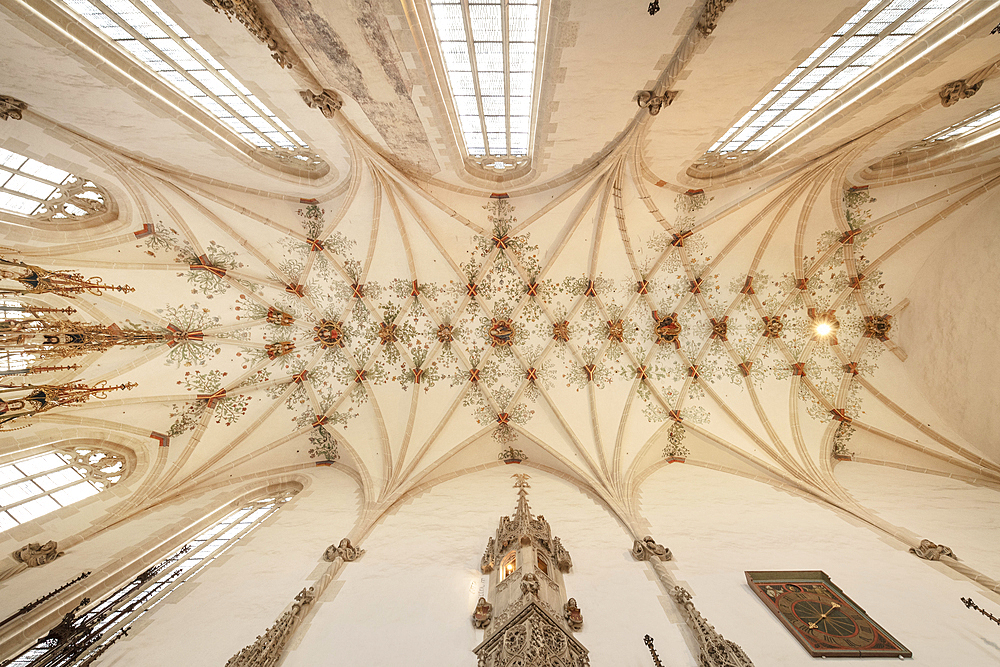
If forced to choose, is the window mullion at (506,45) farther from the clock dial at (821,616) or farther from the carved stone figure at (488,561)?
the clock dial at (821,616)

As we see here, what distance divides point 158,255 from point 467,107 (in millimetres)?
8627

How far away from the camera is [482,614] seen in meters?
6.01

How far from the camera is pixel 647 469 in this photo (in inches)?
450

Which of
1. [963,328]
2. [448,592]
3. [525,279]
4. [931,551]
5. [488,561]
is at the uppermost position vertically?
[525,279]

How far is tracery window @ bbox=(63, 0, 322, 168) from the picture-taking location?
5664 millimetres

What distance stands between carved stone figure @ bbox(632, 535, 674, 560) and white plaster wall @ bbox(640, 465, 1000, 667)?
0.23 metres

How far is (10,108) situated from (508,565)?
1073cm

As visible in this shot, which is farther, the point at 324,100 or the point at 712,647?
the point at 324,100

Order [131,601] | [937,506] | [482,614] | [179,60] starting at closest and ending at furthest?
[482,614], [179,60], [131,601], [937,506]

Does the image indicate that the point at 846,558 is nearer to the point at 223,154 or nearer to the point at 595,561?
the point at 595,561

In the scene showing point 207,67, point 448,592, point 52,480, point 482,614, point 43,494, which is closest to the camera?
point 482,614

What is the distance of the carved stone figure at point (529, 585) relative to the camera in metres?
5.66

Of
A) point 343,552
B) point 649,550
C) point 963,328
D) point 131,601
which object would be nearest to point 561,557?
point 649,550

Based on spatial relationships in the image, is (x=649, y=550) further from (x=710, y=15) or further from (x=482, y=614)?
(x=710, y=15)
